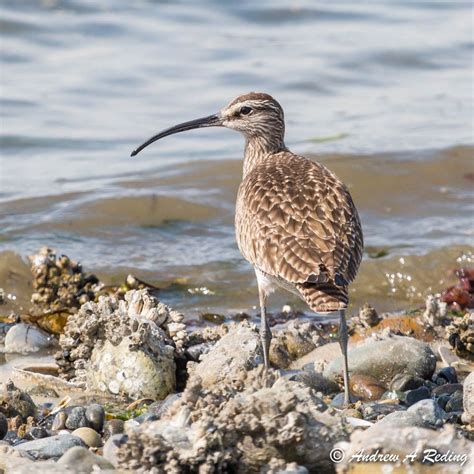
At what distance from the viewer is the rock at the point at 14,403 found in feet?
19.9

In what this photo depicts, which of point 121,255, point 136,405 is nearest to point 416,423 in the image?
point 136,405

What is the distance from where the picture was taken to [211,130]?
1488 cm

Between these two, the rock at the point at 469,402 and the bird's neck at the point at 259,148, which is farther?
the bird's neck at the point at 259,148

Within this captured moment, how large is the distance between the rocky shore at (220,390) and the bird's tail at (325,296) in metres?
0.42

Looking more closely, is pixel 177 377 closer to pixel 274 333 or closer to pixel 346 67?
pixel 274 333

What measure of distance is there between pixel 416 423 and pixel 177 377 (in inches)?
72.9

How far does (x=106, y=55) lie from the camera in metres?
17.4

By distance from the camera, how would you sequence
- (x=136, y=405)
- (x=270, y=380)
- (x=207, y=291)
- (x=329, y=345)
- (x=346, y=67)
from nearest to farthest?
(x=270, y=380)
(x=136, y=405)
(x=329, y=345)
(x=207, y=291)
(x=346, y=67)

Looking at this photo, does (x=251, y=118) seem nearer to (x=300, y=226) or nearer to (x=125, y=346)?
(x=300, y=226)

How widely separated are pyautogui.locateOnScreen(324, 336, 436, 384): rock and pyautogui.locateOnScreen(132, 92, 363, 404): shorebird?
0.91 ft

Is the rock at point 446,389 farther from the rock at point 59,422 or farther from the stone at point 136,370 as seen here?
the rock at point 59,422

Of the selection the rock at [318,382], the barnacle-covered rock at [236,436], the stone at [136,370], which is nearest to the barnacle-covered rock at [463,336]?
the rock at [318,382]

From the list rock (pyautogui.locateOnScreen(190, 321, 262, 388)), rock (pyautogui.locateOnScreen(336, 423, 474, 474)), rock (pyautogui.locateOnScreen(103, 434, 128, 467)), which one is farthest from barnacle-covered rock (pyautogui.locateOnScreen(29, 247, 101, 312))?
rock (pyautogui.locateOnScreen(336, 423, 474, 474))

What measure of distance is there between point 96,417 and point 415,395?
171 centimetres
